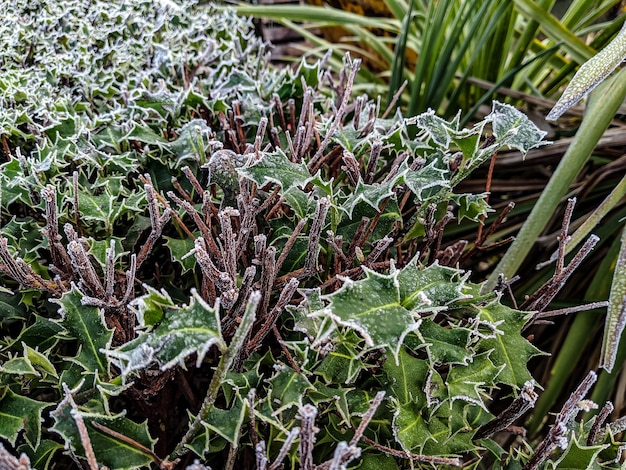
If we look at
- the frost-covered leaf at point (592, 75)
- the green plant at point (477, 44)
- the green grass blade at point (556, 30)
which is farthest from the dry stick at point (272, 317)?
the green grass blade at point (556, 30)

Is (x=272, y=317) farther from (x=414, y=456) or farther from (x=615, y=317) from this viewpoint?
(x=615, y=317)

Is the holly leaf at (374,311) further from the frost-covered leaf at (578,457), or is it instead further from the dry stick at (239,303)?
the frost-covered leaf at (578,457)

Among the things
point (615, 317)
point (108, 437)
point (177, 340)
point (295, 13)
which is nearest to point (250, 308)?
point (177, 340)

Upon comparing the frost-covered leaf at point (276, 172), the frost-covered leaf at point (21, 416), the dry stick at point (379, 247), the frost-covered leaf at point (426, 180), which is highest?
the frost-covered leaf at point (426, 180)

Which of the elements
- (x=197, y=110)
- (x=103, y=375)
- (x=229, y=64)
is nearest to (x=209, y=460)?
(x=103, y=375)

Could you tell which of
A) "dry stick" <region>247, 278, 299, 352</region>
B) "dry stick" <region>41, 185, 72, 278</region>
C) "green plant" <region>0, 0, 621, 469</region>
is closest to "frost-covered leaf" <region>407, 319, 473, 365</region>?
"green plant" <region>0, 0, 621, 469</region>
